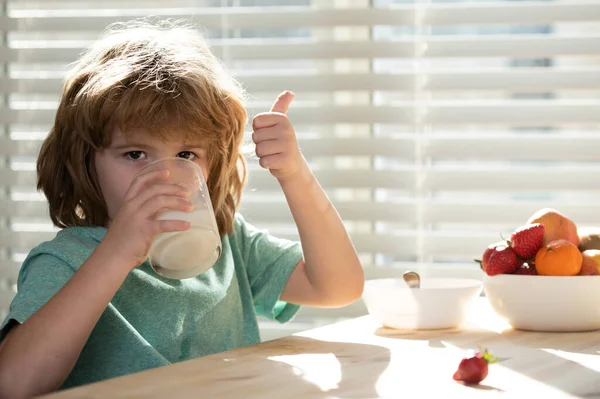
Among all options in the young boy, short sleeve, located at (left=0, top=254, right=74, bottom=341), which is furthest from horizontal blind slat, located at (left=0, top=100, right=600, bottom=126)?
short sleeve, located at (left=0, top=254, right=74, bottom=341)

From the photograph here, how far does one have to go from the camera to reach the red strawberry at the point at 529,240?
1350mm

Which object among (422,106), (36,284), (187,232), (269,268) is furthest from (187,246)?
(422,106)

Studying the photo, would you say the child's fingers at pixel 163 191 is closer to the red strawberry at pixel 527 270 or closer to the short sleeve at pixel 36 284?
the short sleeve at pixel 36 284

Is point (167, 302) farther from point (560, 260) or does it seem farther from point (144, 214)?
point (560, 260)

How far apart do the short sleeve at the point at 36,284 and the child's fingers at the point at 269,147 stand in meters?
0.33

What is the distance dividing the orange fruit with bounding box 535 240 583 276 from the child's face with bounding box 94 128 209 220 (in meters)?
0.52

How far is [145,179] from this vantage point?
115 cm

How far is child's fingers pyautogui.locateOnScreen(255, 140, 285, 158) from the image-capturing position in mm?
1348

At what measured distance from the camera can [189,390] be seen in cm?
94

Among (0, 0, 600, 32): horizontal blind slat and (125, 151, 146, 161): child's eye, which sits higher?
(0, 0, 600, 32): horizontal blind slat

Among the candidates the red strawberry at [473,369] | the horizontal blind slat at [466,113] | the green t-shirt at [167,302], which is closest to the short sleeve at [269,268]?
the green t-shirt at [167,302]

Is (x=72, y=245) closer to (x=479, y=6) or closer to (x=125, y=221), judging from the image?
(x=125, y=221)

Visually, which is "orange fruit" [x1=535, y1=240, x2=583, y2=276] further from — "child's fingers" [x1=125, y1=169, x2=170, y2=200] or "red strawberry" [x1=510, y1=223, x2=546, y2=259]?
"child's fingers" [x1=125, y1=169, x2=170, y2=200]

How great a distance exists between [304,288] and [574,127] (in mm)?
713
